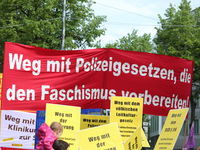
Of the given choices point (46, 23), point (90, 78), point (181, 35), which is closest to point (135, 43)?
point (181, 35)

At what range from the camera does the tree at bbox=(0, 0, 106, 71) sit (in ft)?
68.8

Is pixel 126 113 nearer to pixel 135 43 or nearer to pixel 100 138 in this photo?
pixel 100 138

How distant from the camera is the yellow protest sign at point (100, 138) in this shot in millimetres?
4713

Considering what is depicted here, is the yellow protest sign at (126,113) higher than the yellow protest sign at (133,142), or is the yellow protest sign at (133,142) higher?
the yellow protest sign at (126,113)

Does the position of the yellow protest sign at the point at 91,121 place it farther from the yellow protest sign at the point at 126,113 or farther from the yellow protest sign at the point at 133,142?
the yellow protest sign at the point at 133,142

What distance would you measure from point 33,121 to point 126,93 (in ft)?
17.2

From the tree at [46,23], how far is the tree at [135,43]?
6842mm

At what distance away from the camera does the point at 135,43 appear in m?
30.6

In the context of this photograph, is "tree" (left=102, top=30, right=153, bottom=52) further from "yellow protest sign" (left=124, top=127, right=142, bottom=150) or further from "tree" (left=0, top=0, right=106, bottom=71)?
"yellow protest sign" (left=124, top=127, right=142, bottom=150)

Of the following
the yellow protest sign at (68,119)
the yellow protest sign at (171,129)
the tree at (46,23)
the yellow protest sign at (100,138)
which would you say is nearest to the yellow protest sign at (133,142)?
the yellow protest sign at (171,129)

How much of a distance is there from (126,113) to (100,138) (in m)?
2.18

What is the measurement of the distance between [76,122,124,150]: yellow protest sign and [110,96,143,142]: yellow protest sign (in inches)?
72.2

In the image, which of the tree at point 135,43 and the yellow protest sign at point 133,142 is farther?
the tree at point 135,43

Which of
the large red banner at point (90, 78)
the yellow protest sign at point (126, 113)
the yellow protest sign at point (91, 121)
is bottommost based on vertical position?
the yellow protest sign at point (91, 121)
